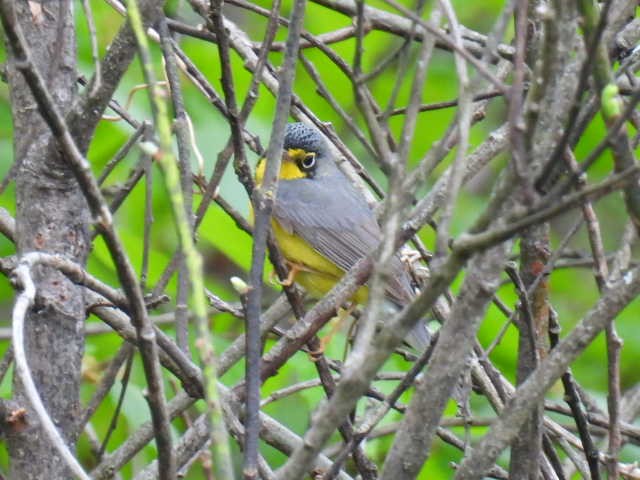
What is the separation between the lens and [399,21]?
3.77 meters

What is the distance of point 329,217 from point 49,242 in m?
2.89

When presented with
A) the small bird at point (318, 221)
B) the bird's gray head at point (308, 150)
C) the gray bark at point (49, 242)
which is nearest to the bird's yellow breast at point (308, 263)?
the small bird at point (318, 221)

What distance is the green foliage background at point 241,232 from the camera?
13.4 feet

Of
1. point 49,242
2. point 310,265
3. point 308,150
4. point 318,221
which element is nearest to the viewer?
point 49,242

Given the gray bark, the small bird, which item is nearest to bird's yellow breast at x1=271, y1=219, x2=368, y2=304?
the small bird

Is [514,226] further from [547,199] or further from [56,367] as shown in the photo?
[56,367]

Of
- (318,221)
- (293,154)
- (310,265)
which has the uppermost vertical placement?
(293,154)

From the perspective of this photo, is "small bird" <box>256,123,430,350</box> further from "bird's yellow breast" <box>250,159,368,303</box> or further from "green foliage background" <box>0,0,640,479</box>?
"green foliage background" <box>0,0,640,479</box>

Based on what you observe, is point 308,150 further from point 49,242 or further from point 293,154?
point 49,242

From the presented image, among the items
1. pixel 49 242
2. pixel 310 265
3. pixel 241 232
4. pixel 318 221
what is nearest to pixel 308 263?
pixel 310 265

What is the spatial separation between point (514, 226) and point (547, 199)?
89 millimetres

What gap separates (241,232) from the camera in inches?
168

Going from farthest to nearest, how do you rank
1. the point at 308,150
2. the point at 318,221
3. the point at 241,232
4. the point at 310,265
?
1. the point at 308,150
2. the point at 318,221
3. the point at 310,265
4. the point at 241,232

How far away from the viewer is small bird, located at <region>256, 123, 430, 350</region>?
5.35 metres
